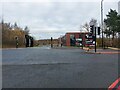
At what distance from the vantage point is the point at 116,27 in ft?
237

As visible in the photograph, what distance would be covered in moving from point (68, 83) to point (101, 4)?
39.3m

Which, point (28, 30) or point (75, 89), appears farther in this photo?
point (28, 30)

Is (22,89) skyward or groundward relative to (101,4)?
groundward

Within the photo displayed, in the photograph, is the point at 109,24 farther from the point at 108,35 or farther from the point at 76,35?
the point at 76,35

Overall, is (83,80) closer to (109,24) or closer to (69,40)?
(109,24)

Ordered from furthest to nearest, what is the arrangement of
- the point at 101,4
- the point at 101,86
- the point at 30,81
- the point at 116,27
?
the point at 116,27
the point at 101,4
the point at 30,81
the point at 101,86

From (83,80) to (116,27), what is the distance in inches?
2429

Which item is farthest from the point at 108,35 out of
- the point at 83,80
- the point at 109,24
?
the point at 83,80

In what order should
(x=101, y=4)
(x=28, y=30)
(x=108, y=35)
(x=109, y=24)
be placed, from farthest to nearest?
(x=28, y=30), (x=108, y=35), (x=109, y=24), (x=101, y=4)

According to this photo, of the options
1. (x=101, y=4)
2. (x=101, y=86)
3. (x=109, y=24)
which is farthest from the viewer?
(x=109, y=24)

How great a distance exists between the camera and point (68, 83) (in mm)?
11055

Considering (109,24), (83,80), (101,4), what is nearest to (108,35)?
(109,24)

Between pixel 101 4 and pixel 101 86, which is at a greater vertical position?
pixel 101 4

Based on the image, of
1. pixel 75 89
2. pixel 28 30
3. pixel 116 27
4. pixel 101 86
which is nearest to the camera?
pixel 75 89
